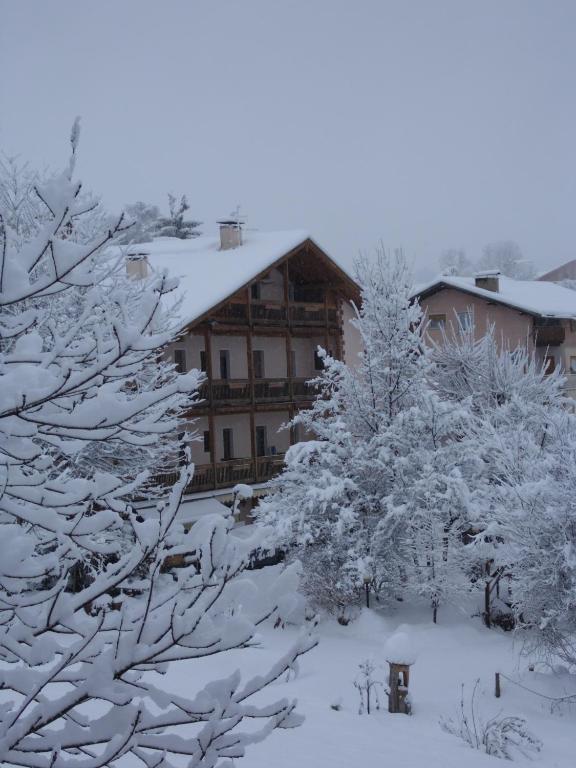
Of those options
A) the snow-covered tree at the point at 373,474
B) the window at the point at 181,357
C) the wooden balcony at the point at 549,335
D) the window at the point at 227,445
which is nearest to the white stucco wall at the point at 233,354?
the window at the point at 181,357

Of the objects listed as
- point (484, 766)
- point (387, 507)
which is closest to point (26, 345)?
point (484, 766)

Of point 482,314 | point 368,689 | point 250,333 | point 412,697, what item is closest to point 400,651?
point 368,689

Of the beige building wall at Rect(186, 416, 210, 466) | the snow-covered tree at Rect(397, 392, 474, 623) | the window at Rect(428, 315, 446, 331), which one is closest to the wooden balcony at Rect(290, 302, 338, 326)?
the beige building wall at Rect(186, 416, 210, 466)

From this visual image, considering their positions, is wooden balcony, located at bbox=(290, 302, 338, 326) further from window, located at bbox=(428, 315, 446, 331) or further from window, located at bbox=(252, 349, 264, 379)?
window, located at bbox=(428, 315, 446, 331)

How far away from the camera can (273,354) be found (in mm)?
27312

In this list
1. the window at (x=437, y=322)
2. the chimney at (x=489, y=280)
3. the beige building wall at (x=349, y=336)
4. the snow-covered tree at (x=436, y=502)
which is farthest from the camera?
the window at (x=437, y=322)

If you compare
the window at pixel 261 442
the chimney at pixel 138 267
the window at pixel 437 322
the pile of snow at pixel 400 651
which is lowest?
the pile of snow at pixel 400 651

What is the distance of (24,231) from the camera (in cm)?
1580

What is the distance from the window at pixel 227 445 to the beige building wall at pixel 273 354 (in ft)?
8.46

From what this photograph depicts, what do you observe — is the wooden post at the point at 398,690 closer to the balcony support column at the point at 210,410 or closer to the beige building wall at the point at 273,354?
the balcony support column at the point at 210,410

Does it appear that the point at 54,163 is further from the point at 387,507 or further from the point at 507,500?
the point at 507,500

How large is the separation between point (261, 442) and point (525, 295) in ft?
44.4

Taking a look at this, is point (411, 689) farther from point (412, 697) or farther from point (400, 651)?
point (400, 651)

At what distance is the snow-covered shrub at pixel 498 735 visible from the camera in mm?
9367
